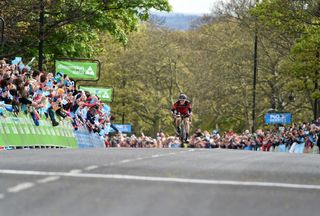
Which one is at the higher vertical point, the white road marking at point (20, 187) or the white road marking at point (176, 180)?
the white road marking at point (20, 187)

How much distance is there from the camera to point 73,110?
31719 millimetres

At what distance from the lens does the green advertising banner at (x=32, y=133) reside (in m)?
23.6

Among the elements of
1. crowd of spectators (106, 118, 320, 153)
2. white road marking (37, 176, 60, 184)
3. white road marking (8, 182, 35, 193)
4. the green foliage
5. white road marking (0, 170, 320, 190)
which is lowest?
crowd of spectators (106, 118, 320, 153)

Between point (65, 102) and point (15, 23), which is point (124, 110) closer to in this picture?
point (15, 23)

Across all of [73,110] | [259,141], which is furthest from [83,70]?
[259,141]

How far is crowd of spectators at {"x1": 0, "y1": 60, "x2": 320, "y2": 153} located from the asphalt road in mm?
11471

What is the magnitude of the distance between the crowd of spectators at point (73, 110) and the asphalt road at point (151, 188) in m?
11.5

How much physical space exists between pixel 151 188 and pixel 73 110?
22.1 m

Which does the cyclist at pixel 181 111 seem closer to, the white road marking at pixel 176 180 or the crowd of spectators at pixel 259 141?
the crowd of spectators at pixel 259 141

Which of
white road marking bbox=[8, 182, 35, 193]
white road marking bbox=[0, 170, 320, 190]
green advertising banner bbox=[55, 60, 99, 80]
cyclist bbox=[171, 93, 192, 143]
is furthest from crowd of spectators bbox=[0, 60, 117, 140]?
white road marking bbox=[8, 182, 35, 193]

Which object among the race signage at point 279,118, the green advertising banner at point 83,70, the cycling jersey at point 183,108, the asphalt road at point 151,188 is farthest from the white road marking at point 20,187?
the race signage at point 279,118

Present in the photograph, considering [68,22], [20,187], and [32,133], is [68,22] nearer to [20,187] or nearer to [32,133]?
[32,133]

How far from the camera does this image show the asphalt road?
847 cm

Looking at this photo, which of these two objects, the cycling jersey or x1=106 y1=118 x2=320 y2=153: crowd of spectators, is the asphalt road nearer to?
the cycling jersey
